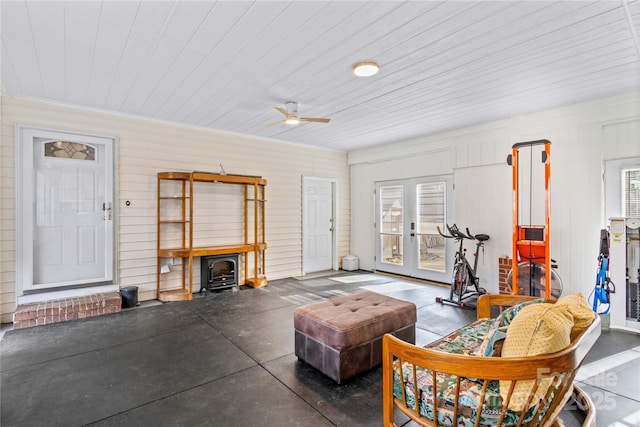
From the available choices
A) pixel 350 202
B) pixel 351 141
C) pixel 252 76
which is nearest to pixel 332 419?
pixel 252 76

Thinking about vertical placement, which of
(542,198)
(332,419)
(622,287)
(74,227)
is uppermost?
(542,198)

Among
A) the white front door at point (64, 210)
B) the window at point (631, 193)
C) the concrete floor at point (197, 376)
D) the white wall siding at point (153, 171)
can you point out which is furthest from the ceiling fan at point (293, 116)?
the window at point (631, 193)

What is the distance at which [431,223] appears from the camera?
609 centimetres

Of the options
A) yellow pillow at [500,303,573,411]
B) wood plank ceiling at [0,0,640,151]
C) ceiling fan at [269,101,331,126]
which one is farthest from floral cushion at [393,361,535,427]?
ceiling fan at [269,101,331,126]

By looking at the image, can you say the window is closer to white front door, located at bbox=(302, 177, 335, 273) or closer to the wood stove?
white front door, located at bbox=(302, 177, 335, 273)

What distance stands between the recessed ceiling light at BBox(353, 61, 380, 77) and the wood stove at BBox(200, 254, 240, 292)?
12.3ft

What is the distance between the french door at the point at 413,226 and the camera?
595 cm

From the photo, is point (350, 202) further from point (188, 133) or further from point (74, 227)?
point (74, 227)

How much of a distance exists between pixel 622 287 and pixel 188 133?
634cm

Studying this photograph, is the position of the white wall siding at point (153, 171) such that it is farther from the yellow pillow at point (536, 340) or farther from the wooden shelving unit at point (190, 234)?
the yellow pillow at point (536, 340)

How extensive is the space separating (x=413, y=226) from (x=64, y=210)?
18.9 feet

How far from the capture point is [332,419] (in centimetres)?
216

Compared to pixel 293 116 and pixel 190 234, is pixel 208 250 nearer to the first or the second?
pixel 190 234

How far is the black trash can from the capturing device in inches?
180
